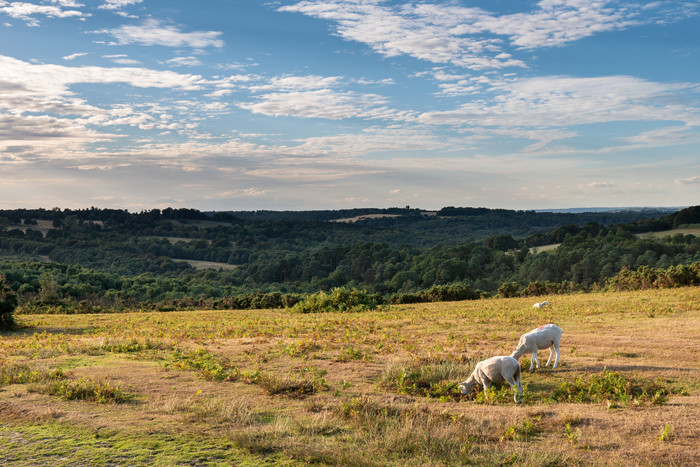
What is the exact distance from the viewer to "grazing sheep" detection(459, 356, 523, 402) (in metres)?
9.10

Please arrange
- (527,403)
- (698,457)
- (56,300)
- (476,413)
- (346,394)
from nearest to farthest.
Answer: (698,457)
(476,413)
(527,403)
(346,394)
(56,300)

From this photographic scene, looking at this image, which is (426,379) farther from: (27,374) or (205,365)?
(27,374)

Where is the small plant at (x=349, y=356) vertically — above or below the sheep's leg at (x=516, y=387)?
below

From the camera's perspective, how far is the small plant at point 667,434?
22.3ft

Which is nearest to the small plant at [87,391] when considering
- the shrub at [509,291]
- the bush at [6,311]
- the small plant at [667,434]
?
the small plant at [667,434]

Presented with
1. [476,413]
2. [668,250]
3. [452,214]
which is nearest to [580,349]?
[476,413]

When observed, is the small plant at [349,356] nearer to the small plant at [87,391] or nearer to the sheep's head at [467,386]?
the sheep's head at [467,386]

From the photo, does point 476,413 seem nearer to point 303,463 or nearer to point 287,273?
point 303,463

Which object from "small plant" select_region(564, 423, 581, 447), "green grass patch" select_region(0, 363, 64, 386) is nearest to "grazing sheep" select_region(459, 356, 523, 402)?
"small plant" select_region(564, 423, 581, 447)

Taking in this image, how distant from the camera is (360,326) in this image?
20.2 metres

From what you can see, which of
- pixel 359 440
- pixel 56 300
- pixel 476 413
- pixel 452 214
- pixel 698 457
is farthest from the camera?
pixel 452 214

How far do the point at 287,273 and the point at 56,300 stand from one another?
61.5 metres

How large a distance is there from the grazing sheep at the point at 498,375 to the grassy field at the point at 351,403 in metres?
0.20

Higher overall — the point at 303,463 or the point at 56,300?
the point at 303,463
